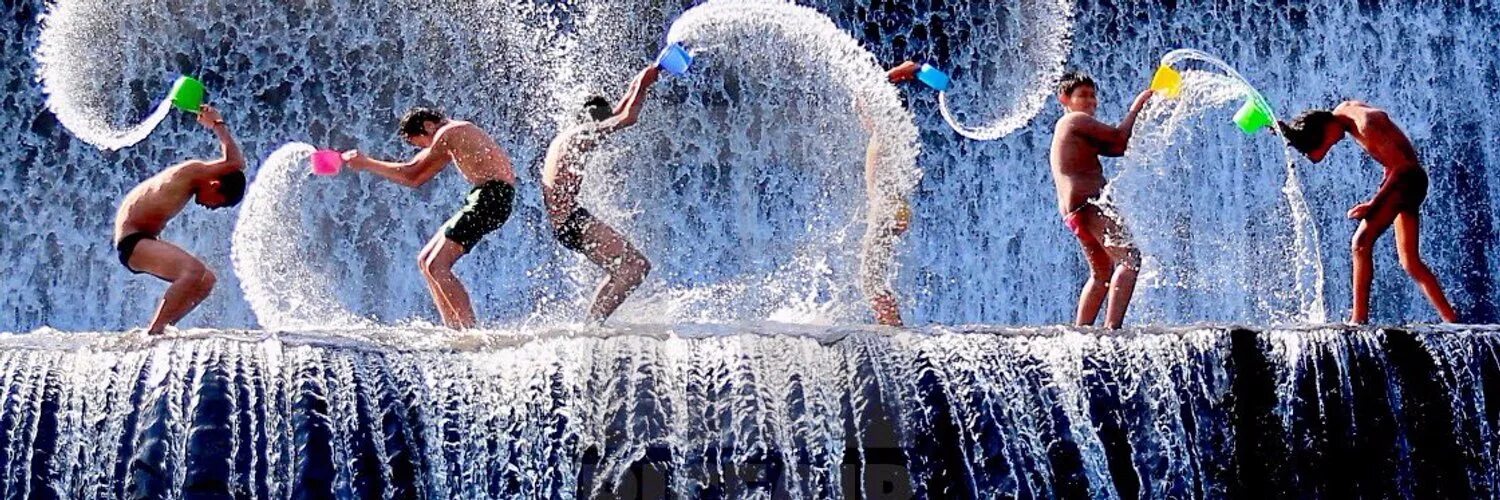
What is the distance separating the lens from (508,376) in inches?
223

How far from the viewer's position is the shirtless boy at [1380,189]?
7223 millimetres

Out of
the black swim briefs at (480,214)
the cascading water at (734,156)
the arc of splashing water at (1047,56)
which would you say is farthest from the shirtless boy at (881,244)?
the arc of splashing water at (1047,56)

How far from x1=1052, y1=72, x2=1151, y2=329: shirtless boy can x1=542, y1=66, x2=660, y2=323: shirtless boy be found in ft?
5.35

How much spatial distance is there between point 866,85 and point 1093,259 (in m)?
1.72

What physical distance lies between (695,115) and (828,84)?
2534 mm

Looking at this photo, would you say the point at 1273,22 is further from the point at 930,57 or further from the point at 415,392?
the point at 415,392

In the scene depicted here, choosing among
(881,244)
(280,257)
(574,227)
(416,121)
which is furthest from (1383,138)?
(280,257)

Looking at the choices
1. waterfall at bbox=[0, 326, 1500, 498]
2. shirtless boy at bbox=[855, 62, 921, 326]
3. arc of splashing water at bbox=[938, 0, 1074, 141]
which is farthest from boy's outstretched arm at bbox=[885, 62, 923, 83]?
arc of splashing water at bbox=[938, 0, 1074, 141]

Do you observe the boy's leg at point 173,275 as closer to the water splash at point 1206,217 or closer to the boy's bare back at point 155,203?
the boy's bare back at point 155,203

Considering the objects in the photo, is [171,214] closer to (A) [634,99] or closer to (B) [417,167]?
(B) [417,167]

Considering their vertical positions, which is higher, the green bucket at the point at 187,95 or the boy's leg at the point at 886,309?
the green bucket at the point at 187,95

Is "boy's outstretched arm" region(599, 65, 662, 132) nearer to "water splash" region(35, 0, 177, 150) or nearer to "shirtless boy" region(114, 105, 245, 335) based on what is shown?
"shirtless boy" region(114, 105, 245, 335)

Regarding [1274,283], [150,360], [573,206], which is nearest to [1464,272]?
[1274,283]

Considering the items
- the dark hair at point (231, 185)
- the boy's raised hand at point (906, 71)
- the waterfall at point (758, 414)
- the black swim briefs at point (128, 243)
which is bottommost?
the waterfall at point (758, 414)
